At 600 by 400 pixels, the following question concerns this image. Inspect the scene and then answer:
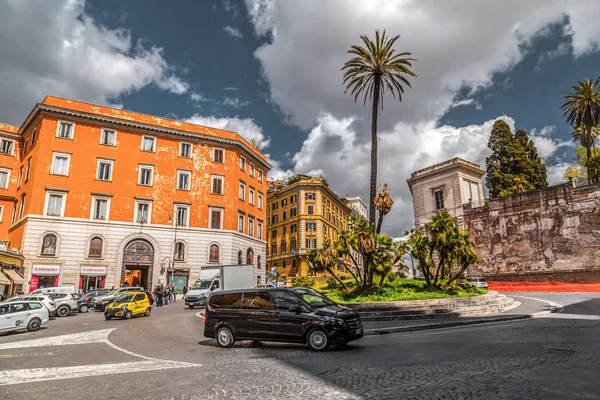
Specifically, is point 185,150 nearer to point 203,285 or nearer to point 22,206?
point 22,206

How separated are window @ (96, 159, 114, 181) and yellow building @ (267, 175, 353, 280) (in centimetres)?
3497

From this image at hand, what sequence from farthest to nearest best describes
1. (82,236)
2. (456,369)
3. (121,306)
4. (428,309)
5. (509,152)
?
1. (509,152)
2. (82,236)
3. (121,306)
4. (428,309)
5. (456,369)

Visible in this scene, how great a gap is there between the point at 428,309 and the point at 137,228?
32.1 metres

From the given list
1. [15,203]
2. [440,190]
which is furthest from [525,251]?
[15,203]

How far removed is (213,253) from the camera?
41938mm

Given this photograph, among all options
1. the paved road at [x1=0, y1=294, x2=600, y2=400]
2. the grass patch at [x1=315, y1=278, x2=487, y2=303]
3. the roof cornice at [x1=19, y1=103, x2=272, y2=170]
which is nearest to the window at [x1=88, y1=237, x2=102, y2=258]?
the roof cornice at [x1=19, y1=103, x2=272, y2=170]

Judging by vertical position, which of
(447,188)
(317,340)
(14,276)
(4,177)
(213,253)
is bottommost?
(317,340)

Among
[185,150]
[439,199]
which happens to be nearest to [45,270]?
[185,150]

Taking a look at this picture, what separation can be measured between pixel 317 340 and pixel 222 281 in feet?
55.1

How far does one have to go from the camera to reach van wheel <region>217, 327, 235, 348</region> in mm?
11492

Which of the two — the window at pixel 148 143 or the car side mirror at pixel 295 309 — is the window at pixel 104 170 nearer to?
the window at pixel 148 143

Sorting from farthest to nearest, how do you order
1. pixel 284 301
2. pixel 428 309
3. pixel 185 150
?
pixel 185 150
pixel 428 309
pixel 284 301

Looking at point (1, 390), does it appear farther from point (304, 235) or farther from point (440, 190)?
point (304, 235)

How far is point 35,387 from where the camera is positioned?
7.00 m
